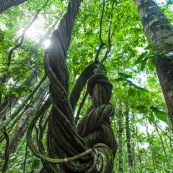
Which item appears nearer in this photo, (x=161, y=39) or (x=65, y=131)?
(x=65, y=131)

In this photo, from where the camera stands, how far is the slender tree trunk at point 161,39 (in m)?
0.86

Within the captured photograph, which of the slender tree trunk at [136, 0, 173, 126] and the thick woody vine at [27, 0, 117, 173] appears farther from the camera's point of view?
the slender tree trunk at [136, 0, 173, 126]

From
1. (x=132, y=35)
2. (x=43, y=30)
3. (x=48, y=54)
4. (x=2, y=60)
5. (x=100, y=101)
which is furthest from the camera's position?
(x=43, y=30)

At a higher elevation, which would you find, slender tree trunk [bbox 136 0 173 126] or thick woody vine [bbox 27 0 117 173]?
slender tree trunk [bbox 136 0 173 126]

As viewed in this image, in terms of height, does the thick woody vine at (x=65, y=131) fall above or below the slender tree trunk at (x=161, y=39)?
below

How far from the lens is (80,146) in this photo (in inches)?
28.6

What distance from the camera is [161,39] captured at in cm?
109

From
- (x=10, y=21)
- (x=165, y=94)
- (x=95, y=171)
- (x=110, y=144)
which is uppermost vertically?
(x=10, y=21)

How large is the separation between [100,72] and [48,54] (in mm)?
510

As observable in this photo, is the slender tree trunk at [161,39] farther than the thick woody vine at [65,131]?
Yes

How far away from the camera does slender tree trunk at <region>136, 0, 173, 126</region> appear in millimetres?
865

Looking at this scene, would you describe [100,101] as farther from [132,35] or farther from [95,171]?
[132,35]

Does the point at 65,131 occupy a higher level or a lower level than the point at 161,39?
lower

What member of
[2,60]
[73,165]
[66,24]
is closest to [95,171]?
[73,165]
